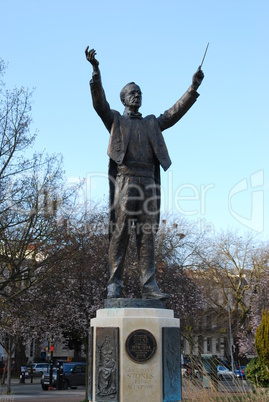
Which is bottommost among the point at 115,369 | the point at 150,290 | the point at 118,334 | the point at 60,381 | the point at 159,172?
the point at 60,381

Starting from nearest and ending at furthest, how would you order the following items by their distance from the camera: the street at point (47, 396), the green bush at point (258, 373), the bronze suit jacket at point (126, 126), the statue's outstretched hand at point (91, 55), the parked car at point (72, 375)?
the statue's outstretched hand at point (91, 55)
the bronze suit jacket at point (126, 126)
the green bush at point (258, 373)
the street at point (47, 396)
the parked car at point (72, 375)

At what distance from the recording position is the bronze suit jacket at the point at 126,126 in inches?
296

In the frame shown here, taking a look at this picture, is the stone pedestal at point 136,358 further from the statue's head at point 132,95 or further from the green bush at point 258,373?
the green bush at point 258,373

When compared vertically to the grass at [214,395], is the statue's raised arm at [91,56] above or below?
above

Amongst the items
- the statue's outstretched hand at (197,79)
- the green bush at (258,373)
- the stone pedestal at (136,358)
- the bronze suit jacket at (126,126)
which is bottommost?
the green bush at (258,373)

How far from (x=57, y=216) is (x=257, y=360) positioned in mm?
7654

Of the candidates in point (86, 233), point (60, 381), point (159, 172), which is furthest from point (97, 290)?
point (159, 172)

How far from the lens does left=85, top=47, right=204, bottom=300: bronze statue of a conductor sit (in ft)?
24.1

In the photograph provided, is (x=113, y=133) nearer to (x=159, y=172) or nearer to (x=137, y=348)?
(x=159, y=172)

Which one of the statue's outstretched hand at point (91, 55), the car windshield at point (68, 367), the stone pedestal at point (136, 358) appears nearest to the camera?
the stone pedestal at point (136, 358)

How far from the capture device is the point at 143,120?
792 cm

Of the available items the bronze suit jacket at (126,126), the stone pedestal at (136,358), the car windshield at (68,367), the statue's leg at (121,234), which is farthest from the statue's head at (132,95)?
the car windshield at (68,367)

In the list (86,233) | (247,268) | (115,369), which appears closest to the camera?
(115,369)

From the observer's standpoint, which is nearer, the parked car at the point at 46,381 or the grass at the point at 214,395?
the grass at the point at 214,395
